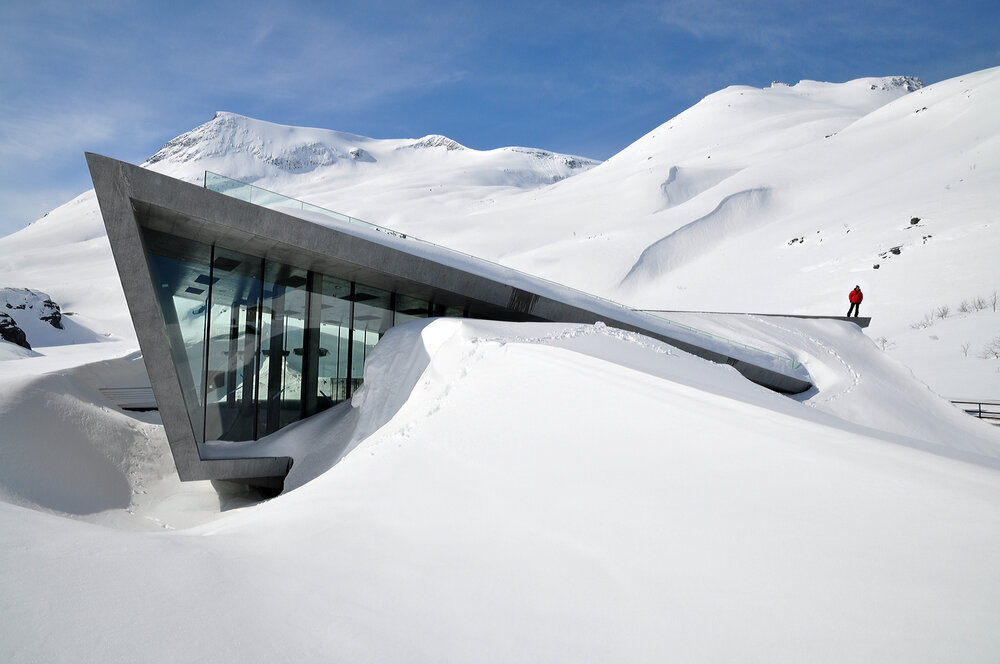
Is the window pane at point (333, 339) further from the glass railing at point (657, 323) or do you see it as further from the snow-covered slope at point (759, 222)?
the snow-covered slope at point (759, 222)

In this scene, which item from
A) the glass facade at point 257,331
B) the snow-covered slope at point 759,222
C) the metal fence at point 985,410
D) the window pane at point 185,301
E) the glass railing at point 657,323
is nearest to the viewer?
the window pane at point 185,301

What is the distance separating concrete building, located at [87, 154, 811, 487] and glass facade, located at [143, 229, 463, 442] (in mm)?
20

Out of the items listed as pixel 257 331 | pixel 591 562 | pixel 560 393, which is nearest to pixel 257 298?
pixel 257 331

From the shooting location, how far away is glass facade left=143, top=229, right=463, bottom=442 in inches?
393

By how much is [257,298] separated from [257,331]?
1.97 ft

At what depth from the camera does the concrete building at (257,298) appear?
8969mm

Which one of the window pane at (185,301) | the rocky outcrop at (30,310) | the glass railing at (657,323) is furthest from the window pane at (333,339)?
the rocky outcrop at (30,310)

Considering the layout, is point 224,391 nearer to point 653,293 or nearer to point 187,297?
point 187,297

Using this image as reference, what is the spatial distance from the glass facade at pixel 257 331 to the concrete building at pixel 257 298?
0.02 meters

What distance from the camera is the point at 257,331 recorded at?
1098 cm

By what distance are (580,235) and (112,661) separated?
155 feet

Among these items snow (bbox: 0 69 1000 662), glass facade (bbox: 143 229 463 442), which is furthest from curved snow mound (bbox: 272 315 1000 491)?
glass facade (bbox: 143 229 463 442)

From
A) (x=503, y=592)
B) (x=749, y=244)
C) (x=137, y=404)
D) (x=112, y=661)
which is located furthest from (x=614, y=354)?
(x=749, y=244)

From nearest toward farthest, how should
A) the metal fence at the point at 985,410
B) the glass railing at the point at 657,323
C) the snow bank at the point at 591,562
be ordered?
the snow bank at the point at 591,562 < the glass railing at the point at 657,323 < the metal fence at the point at 985,410
